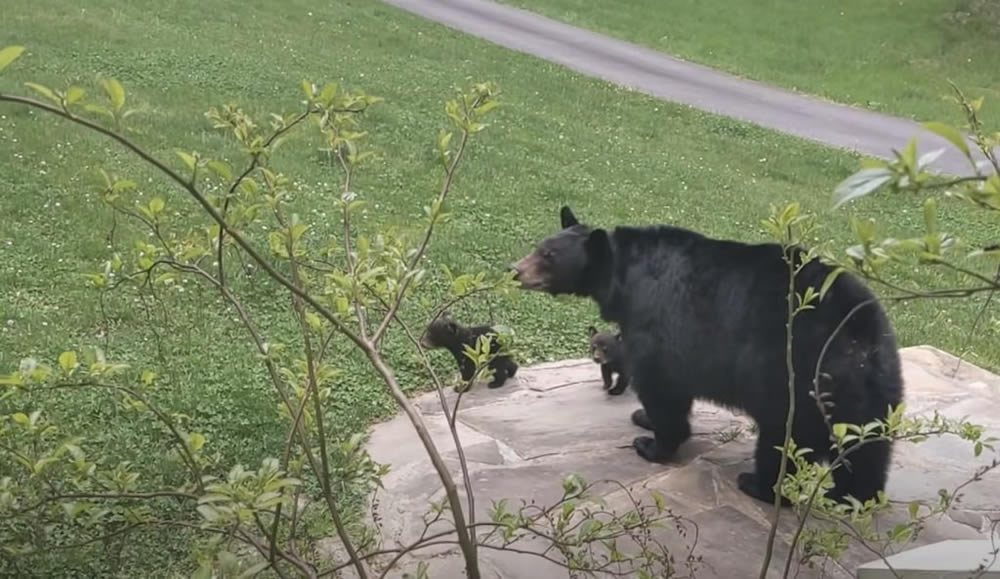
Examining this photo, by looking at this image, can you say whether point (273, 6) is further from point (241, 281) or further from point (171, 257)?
point (171, 257)

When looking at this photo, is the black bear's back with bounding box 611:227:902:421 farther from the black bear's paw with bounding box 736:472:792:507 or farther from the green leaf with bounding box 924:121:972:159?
the green leaf with bounding box 924:121:972:159

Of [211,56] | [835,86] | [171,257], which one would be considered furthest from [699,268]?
[835,86]

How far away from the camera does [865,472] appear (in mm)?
4449

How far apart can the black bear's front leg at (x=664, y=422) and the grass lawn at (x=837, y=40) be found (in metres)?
15.9

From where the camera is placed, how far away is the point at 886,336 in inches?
175

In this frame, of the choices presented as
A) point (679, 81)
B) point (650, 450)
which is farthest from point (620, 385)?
point (679, 81)

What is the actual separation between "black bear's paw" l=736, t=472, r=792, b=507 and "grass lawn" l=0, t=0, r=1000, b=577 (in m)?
1.62

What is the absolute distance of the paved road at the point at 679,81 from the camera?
17.4 metres

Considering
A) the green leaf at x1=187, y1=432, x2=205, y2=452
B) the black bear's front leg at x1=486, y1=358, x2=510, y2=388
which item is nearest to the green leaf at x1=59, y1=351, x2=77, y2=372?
the green leaf at x1=187, y1=432, x2=205, y2=452

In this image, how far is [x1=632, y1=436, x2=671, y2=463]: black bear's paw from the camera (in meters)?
5.27

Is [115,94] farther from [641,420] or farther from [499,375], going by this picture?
[499,375]

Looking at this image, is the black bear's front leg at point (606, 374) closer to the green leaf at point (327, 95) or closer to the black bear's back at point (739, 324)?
the black bear's back at point (739, 324)

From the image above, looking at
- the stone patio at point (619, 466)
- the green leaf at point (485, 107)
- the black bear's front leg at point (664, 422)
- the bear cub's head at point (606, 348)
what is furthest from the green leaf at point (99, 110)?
the bear cub's head at point (606, 348)

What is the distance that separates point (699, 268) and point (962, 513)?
5.45ft
